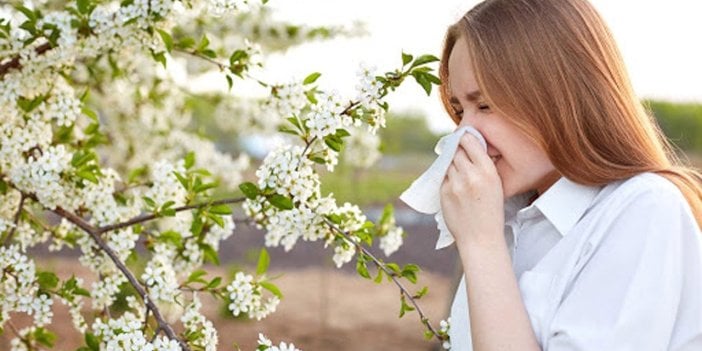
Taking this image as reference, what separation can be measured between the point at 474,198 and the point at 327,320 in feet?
17.5

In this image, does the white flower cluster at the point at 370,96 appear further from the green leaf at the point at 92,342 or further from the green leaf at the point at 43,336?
the green leaf at the point at 43,336

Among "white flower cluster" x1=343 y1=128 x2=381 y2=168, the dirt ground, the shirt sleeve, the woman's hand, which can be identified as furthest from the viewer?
the dirt ground

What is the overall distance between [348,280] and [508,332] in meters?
7.25

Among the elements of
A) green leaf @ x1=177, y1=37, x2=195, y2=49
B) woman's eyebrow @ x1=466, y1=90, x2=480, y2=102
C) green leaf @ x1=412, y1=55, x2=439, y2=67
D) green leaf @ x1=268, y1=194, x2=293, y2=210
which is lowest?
woman's eyebrow @ x1=466, y1=90, x2=480, y2=102

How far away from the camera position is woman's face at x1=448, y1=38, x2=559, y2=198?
1.70 m

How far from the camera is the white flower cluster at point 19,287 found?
2246 mm

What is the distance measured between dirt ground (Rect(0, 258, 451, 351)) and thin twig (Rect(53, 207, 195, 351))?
298 cm

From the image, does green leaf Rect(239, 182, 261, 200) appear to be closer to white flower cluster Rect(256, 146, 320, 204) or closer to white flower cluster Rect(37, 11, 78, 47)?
white flower cluster Rect(256, 146, 320, 204)

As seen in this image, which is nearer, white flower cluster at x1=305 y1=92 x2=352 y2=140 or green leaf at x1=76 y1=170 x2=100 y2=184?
white flower cluster at x1=305 y1=92 x2=352 y2=140

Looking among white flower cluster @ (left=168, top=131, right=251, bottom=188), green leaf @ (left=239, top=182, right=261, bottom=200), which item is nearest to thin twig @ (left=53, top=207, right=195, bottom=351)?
green leaf @ (left=239, top=182, right=261, bottom=200)

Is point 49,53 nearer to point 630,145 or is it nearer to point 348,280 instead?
point 630,145

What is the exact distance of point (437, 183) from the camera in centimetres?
180

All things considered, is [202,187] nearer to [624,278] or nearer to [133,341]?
[133,341]

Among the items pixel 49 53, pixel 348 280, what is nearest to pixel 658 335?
pixel 49 53
